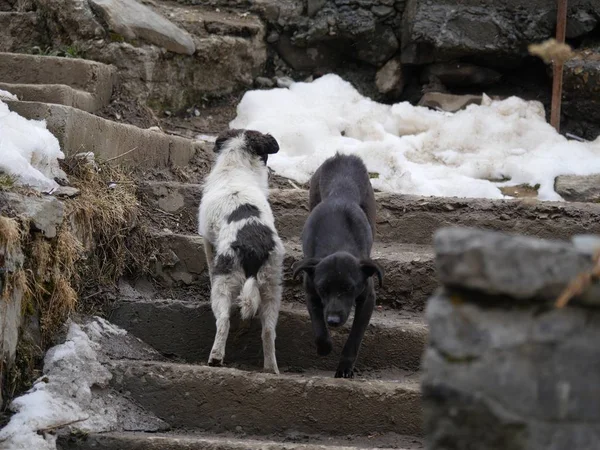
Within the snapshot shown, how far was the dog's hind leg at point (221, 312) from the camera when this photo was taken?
536 cm

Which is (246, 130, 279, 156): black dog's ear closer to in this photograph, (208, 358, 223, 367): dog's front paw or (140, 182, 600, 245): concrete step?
(140, 182, 600, 245): concrete step

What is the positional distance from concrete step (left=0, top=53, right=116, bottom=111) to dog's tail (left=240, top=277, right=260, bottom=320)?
290 centimetres

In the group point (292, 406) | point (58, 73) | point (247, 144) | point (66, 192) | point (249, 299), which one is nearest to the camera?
point (292, 406)

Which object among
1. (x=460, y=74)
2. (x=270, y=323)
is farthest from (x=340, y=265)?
(x=460, y=74)

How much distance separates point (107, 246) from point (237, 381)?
1523 mm

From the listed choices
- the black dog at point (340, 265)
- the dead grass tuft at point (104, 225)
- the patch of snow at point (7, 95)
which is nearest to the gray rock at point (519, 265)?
the black dog at point (340, 265)

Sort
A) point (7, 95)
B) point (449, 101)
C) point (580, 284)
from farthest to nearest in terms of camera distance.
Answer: point (449, 101)
point (7, 95)
point (580, 284)

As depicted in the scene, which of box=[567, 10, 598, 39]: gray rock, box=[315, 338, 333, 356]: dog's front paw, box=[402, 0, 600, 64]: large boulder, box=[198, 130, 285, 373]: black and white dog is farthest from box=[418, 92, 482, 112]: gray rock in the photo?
box=[315, 338, 333, 356]: dog's front paw

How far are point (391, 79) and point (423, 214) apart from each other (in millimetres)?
3594

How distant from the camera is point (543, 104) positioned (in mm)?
9891

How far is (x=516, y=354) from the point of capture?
2041 mm

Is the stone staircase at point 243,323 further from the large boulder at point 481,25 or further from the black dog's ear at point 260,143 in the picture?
the large boulder at point 481,25

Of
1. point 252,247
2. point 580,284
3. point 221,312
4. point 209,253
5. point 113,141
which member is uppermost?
point 580,284

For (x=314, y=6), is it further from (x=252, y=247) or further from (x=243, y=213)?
(x=252, y=247)
